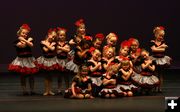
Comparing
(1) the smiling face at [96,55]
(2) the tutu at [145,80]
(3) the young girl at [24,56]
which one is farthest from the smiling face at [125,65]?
(3) the young girl at [24,56]

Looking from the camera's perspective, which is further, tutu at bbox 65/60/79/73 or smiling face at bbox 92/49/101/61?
tutu at bbox 65/60/79/73

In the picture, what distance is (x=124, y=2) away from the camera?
11.4 metres

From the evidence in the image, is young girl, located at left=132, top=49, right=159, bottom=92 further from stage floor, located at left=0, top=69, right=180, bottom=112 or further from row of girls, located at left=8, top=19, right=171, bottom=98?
stage floor, located at left=0, top=69, right=180, bottom=112

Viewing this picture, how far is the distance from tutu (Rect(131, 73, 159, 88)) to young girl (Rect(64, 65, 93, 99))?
71 centimetres

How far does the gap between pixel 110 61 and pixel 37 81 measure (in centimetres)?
230

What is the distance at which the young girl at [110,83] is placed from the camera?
7773 mm

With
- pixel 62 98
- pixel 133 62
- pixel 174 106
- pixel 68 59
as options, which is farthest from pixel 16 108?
pixel 174 106

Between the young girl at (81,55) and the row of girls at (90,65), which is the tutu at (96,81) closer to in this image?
the row of girls at (90,65)

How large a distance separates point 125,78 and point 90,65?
1.69 feet

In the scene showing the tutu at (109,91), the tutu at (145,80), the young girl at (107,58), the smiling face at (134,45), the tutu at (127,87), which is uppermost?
the smiling face at (134,45)

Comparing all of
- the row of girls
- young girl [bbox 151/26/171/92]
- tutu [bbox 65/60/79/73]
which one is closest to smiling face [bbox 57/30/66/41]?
the row of girls

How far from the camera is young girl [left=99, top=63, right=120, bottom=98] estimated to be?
25.5 ft

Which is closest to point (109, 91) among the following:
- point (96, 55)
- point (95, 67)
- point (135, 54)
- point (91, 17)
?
point (95, 67)

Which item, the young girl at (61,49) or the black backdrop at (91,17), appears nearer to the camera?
the young girl at (61,49)
